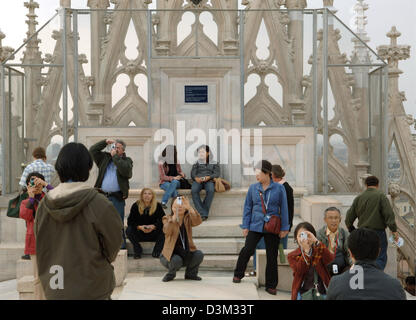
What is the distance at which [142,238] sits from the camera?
7520mm

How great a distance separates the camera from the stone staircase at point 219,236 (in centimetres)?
750

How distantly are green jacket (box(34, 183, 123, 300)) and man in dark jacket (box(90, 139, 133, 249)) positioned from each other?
3907 mm

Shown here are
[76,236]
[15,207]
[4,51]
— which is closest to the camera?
[76,236]

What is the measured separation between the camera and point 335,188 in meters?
9.72

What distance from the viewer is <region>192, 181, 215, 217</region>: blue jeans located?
27.6 ft

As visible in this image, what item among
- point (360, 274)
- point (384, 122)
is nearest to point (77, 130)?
point (384, 122)

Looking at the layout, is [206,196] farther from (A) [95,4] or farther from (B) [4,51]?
(B) [4,51]

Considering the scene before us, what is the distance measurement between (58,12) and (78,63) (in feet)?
2.87

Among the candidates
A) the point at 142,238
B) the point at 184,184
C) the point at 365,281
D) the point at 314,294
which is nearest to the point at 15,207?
the point at 142,238

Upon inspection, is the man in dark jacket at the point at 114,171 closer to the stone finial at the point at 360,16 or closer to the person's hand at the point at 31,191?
the person's hand at the point at 31,191

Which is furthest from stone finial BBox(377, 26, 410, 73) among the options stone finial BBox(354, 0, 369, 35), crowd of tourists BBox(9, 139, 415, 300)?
→ crowd of tourists BBox(9, 139, 415, 300)

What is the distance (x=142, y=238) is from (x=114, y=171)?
3.11 ft

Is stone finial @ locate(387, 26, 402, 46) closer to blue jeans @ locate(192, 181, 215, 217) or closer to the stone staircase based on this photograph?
the stone staircase
